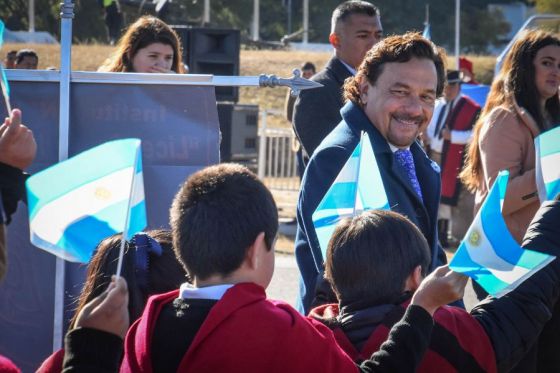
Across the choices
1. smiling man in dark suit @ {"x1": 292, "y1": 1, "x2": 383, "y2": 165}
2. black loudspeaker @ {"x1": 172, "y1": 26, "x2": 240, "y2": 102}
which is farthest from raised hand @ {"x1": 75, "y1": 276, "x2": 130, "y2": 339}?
black loudspeaker @ {"x1": 172, "y1": 26, "x2": 240, "y2": 102}

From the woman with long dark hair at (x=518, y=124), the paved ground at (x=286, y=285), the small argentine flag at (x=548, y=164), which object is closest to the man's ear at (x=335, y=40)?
the woman with long dark hair at (x=518, y=124)

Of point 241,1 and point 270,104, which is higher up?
point 241,1

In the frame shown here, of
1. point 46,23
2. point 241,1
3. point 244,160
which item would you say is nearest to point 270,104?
point 244,160

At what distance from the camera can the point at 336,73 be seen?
575 centimetres

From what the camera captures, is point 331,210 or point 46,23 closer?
point 331,210

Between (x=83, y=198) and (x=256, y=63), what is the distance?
93.1 feet

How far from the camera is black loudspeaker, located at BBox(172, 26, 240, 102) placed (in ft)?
31.9

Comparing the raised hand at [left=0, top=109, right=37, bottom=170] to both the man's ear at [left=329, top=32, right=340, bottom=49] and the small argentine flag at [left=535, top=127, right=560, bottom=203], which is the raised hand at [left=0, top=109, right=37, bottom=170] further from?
the man's ear at [left=329, top=32, right=340, bottom=49]

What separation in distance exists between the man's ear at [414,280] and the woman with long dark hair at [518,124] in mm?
1678

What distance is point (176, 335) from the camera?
8.27 ft

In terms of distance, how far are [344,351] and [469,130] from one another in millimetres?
9003

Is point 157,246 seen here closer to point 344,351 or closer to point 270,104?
point 344,351

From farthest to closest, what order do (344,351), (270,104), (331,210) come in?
(270,104) → (331,210) → (344,351)

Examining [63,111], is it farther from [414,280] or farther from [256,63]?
[256,63]
